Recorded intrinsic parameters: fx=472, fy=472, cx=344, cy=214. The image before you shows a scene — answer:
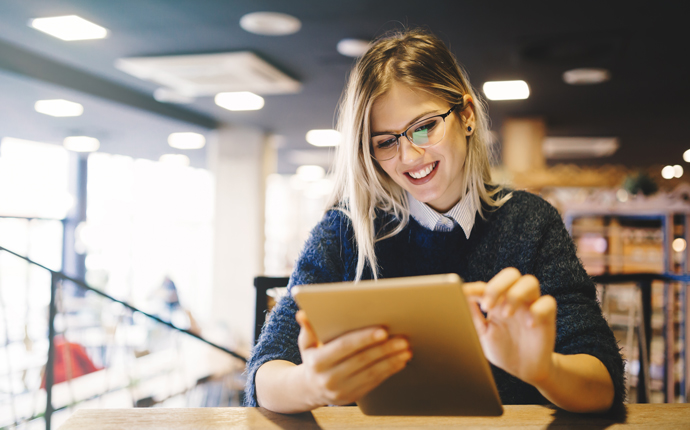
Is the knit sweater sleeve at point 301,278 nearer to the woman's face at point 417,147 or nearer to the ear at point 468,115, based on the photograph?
the woman's face at point 417,147

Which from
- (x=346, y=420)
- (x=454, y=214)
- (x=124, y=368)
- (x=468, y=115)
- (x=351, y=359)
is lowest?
(x=124, y=368)

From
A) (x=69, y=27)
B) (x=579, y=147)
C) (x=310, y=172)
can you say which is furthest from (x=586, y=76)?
(x=310, y=172)

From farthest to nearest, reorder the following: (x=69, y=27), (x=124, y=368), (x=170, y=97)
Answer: (x=124, y=368) < (x=170, y=97) < (x=69, y=27)

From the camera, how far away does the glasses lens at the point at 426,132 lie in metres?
1.05

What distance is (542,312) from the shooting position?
2.11 ft

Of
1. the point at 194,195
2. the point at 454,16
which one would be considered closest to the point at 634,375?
the point at 454,16

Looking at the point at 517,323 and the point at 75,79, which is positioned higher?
the point at 75,79

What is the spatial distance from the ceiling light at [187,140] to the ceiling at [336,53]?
1.97 feet

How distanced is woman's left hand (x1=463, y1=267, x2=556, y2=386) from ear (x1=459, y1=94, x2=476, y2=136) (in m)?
0.57

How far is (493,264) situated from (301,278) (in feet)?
1.50

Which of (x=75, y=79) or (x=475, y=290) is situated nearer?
(x=475, y=290)

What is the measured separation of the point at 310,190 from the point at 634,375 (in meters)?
12.5

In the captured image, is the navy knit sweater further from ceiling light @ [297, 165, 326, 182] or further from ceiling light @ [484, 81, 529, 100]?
ceiling light @ [297, 165, 326, 182]

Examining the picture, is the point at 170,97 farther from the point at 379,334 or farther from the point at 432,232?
the point at 379,334
